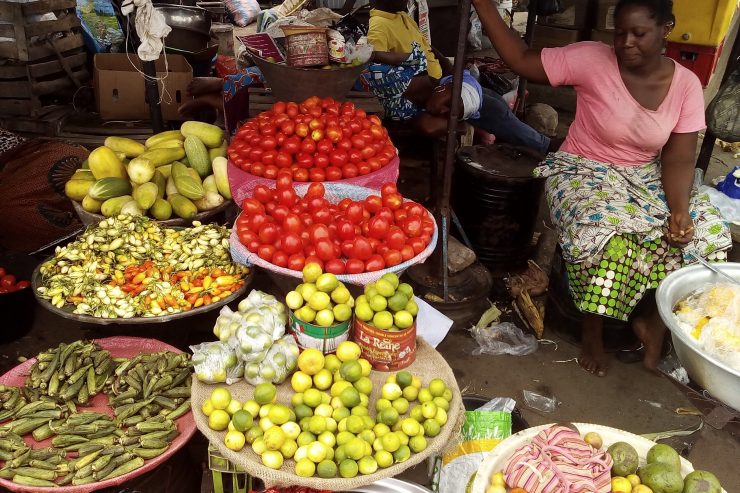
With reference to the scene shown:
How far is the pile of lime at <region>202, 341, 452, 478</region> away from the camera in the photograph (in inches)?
74.2

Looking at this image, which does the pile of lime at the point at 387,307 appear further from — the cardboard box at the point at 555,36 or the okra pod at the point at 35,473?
the cardboard box at the point at 555,36

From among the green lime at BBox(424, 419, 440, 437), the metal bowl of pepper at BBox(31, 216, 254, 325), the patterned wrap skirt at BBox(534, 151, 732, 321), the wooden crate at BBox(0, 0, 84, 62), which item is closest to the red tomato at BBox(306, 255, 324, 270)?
the metal bowl of pepper at BBox(31, 216, 254, 325)

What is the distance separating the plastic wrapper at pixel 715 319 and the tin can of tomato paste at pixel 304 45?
2597 millimetres

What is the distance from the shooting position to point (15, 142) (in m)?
4.41

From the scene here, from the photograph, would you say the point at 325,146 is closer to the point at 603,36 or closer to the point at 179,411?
the point at 179,411

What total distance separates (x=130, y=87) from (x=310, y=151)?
2986 millimetres

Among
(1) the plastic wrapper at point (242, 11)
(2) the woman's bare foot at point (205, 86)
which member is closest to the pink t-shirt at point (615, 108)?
(2) the woman's bare foot at point (205, 86)

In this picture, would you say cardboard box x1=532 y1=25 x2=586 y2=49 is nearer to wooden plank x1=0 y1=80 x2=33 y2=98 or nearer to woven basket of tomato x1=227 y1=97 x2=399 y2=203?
woven basket of tomato x1=227 y1=97 x2=399 y2=203

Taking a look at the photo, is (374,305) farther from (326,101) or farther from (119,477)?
(326,101)

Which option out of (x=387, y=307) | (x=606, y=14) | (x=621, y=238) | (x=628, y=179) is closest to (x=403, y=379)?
(x=387, y=307)

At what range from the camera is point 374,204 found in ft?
9.13

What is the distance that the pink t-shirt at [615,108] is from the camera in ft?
11.4

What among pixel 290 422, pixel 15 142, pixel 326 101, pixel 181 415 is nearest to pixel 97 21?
pixel 15 142

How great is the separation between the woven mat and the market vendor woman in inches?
59.1
